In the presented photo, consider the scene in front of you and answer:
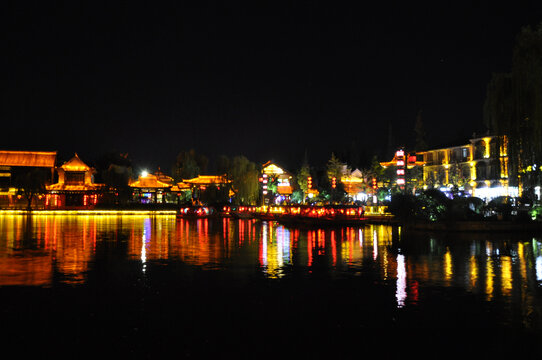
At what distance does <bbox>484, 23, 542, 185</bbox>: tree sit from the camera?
27.0m

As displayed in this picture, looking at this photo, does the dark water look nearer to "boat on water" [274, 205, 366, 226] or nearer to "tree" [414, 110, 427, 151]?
"boat on water" [274, 205, 366, 226]

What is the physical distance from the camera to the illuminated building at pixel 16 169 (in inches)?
3255

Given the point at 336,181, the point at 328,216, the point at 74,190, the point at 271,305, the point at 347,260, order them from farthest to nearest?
the point at 336,181, the point at 74,190, the point at 328,216, the point at 347,260, the point at 271,305

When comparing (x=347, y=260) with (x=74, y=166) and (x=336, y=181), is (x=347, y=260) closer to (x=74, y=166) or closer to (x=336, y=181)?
(x=336, y=181)

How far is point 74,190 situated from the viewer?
271 feet

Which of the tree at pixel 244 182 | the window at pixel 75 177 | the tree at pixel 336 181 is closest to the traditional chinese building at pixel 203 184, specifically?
the tree at pixel 244 182

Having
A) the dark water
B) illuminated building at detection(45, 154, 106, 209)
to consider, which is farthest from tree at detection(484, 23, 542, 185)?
illuminated building at detection(45, 154, 106, 209)

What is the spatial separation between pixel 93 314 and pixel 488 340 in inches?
268

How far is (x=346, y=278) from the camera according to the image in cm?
1396

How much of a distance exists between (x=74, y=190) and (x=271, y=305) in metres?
78.8

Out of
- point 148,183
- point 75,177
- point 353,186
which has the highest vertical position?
point 75,177

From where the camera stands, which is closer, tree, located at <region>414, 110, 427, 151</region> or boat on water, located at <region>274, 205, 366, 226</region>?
boat on water, located at <region>274, 205, 366, 226</region>

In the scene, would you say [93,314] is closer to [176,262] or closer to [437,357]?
[437,357]

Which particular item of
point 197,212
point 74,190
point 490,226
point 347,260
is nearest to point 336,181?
point 197,212
